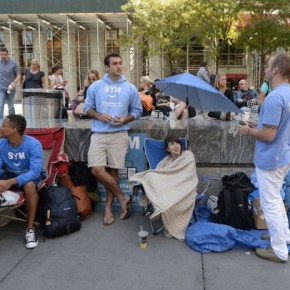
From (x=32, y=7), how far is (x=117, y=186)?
19834mm

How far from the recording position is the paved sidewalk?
3217mm

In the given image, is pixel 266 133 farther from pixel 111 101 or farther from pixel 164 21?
pixel 164 21

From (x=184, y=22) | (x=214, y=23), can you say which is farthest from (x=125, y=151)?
(x=184, y=22)

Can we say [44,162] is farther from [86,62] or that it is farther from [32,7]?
[86,62]

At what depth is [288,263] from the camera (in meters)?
3.57

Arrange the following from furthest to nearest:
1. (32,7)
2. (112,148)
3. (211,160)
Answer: (32,7) < (211,160) < (112,148)

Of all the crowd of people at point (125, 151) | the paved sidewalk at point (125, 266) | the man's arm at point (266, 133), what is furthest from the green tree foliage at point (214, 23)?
the paved sidewalk at point (125, 266)

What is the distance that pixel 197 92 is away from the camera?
475 cm

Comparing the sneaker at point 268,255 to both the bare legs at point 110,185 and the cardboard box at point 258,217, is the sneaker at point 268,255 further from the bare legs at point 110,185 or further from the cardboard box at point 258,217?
the bare legs at point 110,185

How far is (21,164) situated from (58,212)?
2.23 ft

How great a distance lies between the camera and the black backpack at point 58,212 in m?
4.14

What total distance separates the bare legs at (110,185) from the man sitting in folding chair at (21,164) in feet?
2.25

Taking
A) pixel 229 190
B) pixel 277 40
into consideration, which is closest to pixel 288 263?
pixel 229 190

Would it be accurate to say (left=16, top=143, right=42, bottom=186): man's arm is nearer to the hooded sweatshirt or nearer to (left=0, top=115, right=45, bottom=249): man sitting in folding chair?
(left=0, top=115, right=45, bottom=249): man sitting in folding chair
